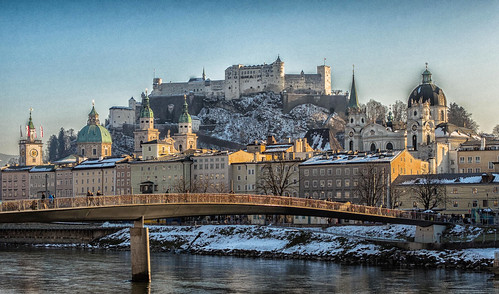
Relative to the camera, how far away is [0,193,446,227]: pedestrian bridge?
47562 millimetres

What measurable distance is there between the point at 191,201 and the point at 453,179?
52115mm

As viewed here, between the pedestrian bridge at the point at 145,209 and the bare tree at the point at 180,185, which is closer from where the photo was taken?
the pedestrian bridge at the point at 145,209

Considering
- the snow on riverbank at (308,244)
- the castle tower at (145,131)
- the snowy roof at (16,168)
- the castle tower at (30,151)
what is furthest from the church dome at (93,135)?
the snow on riverbank at (308,244)

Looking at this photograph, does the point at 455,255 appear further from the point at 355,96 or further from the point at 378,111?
the point at 378,111

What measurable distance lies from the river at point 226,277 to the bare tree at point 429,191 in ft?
89.6

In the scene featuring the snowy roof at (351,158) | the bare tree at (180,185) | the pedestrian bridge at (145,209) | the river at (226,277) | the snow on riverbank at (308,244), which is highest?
the snowy roof at (351,158)

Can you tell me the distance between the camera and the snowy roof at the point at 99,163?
140762mm

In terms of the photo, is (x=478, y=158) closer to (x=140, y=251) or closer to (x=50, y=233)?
(x=50, y=233)

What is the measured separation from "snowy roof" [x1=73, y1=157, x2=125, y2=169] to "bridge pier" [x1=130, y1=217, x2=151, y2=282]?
84590 mm

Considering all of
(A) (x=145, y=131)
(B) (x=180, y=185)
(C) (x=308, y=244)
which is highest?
(A) (x=145, y=131)

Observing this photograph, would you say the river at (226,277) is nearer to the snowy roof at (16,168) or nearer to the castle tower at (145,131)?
the snowy roof at (16,168)

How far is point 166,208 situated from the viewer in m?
54.7

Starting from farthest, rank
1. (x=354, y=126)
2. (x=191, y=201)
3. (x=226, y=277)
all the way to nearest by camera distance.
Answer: (x=354, y=126)
(x=226, y=277)
(x=191, y=201)

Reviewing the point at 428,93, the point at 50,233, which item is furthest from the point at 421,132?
the point at 50,233
